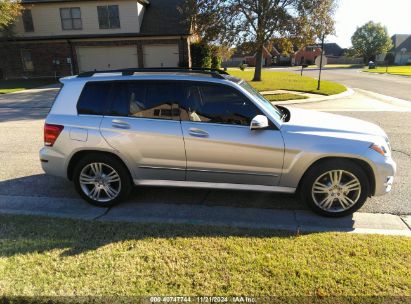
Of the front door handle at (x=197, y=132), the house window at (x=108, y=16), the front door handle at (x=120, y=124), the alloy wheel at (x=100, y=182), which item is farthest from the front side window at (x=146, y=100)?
the house window at (x=108, y=16)

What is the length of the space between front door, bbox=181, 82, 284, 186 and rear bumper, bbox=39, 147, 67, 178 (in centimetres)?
171

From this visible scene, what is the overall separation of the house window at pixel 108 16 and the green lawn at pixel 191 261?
84.5 feet

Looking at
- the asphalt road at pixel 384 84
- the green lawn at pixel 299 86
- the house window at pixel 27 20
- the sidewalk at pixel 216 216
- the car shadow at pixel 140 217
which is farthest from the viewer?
the house window at pixel 27 20

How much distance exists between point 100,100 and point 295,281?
10.4 ft

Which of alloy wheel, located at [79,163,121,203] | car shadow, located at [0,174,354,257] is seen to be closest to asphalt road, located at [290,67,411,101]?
car shadow, located at [0,174,354,257]

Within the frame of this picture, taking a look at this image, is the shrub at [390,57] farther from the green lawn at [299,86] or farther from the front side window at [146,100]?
the front side window at [146,100]

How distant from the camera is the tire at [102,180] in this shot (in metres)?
4.37

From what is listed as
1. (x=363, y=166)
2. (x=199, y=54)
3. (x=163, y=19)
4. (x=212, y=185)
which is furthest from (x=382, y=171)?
(x=163, y=19)

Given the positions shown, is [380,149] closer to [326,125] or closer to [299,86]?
[326,125]

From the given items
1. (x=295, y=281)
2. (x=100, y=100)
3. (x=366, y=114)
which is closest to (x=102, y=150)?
(x=100, y=100)

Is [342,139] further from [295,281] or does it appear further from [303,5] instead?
[303,5]

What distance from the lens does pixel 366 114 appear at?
1167cm

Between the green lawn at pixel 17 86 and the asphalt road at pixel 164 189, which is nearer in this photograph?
the asphalt road at pixel 164 189

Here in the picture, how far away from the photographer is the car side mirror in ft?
12.8
